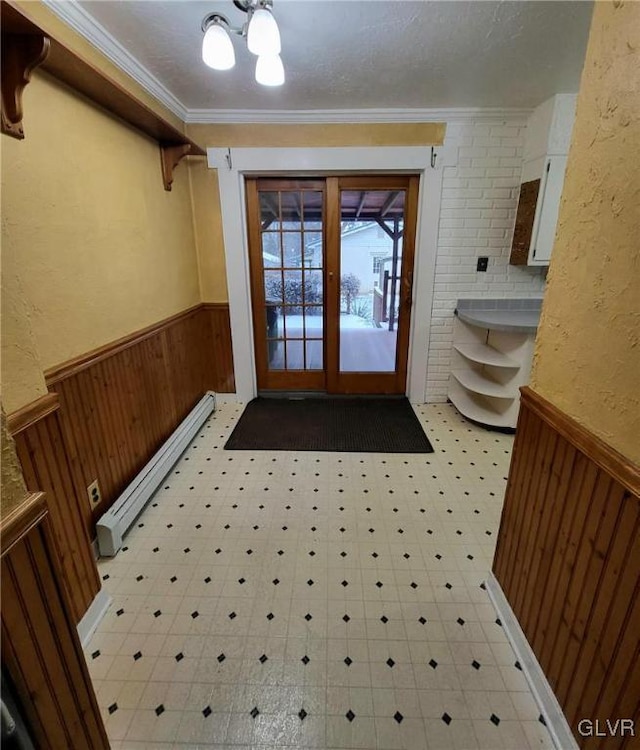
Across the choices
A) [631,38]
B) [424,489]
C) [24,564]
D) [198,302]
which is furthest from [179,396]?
[631,38]

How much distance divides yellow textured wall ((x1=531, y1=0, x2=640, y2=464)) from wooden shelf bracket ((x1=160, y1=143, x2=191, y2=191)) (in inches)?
88.5

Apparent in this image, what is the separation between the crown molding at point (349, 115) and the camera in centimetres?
260

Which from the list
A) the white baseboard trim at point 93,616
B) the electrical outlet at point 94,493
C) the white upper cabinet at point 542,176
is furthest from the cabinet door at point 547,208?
the white baseboard trim at point 93,616

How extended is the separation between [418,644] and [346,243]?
9.14ft

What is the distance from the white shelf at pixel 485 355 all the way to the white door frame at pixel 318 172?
0.32 metres

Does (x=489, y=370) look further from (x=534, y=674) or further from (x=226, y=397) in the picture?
(x=226, y=397)

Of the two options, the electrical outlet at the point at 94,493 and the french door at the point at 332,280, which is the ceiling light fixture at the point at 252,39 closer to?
the french door at the point at 332,280

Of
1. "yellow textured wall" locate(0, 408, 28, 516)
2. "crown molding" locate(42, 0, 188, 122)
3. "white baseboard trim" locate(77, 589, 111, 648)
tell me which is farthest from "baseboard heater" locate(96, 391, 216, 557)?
"crown molding" locate(42, 0, 188, 122)

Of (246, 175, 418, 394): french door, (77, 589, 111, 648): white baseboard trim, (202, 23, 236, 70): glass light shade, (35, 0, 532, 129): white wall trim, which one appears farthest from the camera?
(246, 175, 418, 394): french door

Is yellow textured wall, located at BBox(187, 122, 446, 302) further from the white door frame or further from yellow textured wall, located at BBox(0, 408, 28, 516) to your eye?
yellow textured wall, located at BBox(0, 408, 28, 516)

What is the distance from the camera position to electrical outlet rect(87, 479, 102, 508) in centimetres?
167

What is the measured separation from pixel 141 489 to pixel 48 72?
74.2 inches

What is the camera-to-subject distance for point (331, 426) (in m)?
2.93

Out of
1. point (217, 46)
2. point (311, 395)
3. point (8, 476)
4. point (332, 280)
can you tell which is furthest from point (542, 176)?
point (8, 476)
